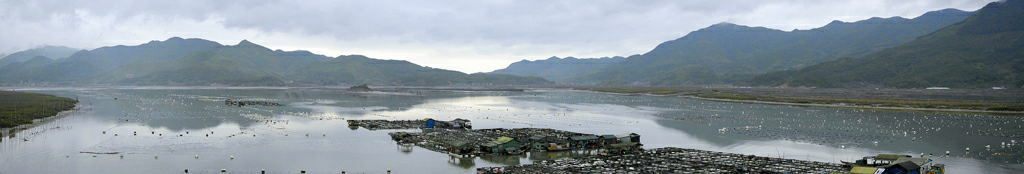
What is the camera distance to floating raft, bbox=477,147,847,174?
30359 millimetres

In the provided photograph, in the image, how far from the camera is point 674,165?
105ft

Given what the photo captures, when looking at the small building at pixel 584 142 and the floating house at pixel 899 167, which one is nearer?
the floating house at pixel 899 167

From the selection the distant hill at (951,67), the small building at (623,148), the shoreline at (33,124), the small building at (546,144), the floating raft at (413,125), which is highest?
the distant hill at (951,67)

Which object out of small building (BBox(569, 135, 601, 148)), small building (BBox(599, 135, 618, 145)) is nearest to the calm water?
small building (BBox(569, 135, 601, 148))

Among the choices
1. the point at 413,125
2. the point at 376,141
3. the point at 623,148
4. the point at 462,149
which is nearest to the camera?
the point at 462,149

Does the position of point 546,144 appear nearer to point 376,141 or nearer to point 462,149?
point 462,149

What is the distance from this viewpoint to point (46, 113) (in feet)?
215

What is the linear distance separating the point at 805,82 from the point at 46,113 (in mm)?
197233

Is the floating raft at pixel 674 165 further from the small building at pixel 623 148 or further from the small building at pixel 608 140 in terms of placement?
the small building at pixel 608 140

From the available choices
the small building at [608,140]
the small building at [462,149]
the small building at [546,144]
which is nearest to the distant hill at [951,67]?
the small building at [608,140]

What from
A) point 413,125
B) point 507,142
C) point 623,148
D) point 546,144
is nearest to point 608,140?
point 623,148

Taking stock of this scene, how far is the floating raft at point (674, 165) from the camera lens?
30359mm

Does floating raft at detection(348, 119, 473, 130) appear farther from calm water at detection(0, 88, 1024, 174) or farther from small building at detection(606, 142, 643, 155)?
small building at detection(606, 142, 643, 155)

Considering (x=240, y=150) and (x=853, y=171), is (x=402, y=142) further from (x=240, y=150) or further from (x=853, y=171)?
(x=853, y=171)
